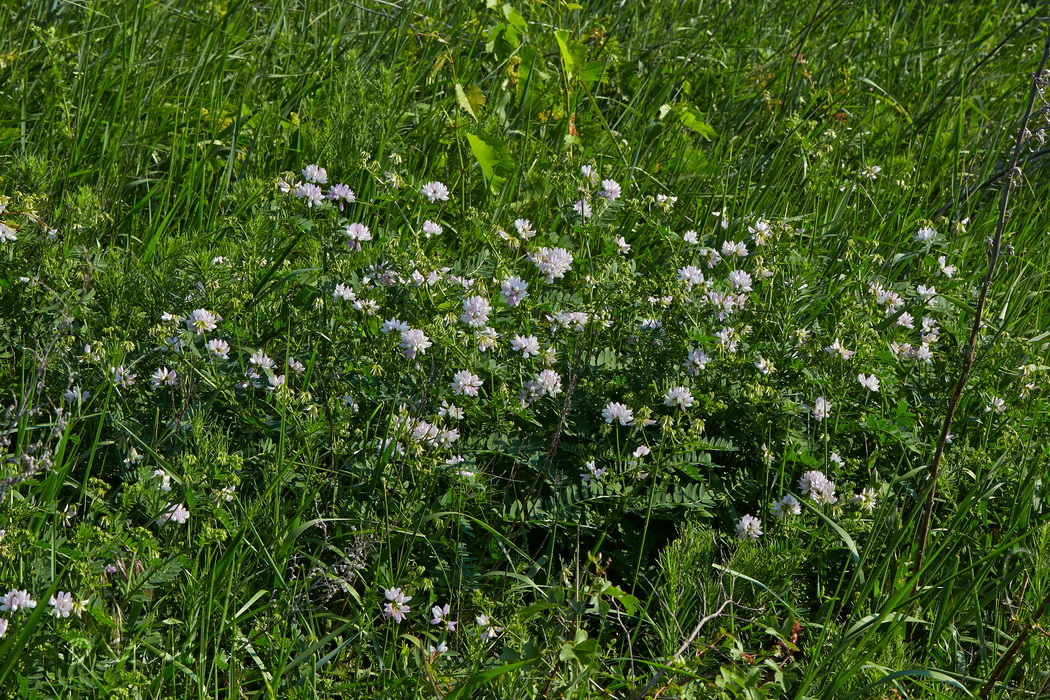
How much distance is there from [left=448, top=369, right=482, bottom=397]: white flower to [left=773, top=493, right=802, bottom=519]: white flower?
0.72m

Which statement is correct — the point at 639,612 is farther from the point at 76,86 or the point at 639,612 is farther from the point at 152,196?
the point at 76,86

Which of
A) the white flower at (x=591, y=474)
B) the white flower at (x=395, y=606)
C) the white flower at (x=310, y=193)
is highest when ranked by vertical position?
the white flower at (x=310, y=193)

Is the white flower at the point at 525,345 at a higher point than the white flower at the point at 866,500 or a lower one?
higher

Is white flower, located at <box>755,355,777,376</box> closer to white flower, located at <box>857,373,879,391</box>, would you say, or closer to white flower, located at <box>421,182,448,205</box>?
white flower, located at <box>857,373,879,391</box>

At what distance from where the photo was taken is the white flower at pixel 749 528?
2.21 m

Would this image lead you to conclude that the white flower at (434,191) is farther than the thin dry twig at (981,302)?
Yes

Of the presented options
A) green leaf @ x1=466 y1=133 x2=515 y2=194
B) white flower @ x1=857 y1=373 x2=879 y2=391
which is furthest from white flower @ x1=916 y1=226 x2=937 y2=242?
green leaf @ x1=466 y1=133 x2=515 y2=194

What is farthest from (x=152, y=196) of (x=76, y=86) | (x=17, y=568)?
(x=17, y=568)

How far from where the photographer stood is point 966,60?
4.57 m

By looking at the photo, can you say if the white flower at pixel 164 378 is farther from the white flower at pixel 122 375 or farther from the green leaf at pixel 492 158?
the green leaf at pixel 492 158

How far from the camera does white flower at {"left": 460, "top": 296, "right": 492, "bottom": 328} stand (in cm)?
230

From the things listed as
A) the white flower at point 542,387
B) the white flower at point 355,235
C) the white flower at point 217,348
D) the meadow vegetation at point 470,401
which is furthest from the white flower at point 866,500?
the white flower at point 217,348

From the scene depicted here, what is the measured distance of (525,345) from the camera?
2.33 metres

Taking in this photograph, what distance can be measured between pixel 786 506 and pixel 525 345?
0.69 metres
